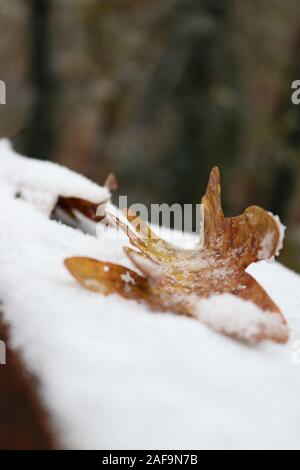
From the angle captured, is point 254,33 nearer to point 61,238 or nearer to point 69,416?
point 61,238

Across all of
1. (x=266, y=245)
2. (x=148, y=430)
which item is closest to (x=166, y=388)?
(x=148, y=430)

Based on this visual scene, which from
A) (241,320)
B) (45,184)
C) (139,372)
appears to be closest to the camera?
(139,372)

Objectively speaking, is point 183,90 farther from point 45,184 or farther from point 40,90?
point 45,184

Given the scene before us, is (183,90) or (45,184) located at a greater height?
(183,90)
